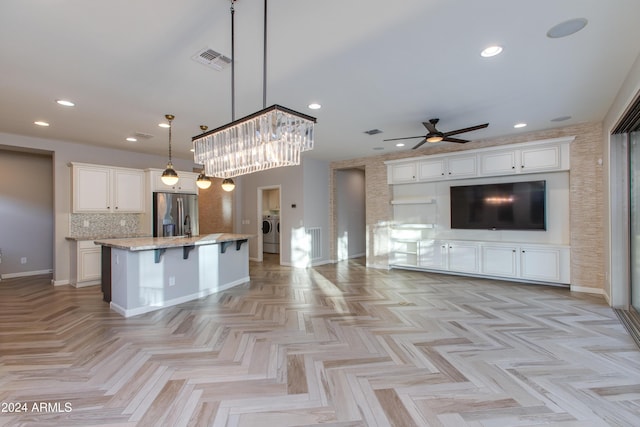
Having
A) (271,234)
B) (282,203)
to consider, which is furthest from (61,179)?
(271,234)

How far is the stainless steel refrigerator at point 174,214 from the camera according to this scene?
19.7 feet

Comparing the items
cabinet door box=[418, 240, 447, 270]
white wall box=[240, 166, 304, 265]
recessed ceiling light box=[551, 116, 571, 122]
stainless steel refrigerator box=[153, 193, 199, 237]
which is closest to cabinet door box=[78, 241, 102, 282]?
stainless steel refrigerator box=[153, 193, 199, 237]

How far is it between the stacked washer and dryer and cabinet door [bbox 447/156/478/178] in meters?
5.60

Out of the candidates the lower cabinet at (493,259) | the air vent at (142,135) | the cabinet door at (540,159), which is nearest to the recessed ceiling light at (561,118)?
the cabinet door at (540,159)

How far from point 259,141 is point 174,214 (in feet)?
14.9

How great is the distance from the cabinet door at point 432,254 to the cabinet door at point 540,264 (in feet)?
4.25

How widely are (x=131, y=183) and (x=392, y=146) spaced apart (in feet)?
17.2

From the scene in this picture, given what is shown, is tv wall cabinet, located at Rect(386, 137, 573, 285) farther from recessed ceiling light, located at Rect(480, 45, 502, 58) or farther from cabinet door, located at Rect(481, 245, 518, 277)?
recessed ceiling light, located at Rect(480, 45, 502, 58)

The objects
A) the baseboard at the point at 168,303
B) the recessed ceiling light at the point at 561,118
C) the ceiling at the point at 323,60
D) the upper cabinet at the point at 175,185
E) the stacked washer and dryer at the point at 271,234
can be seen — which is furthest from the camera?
the stacked washer and dryer at the point at 271,234

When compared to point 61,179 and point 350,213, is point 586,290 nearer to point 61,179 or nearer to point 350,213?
point 350,213

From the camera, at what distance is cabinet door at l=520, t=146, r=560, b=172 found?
16.0ft

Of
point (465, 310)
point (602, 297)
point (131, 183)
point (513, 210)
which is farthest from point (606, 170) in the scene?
point (131, 183)

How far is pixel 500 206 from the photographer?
541 cm

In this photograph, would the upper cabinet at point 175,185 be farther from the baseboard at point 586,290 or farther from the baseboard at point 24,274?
the baseboard at point 586,290
